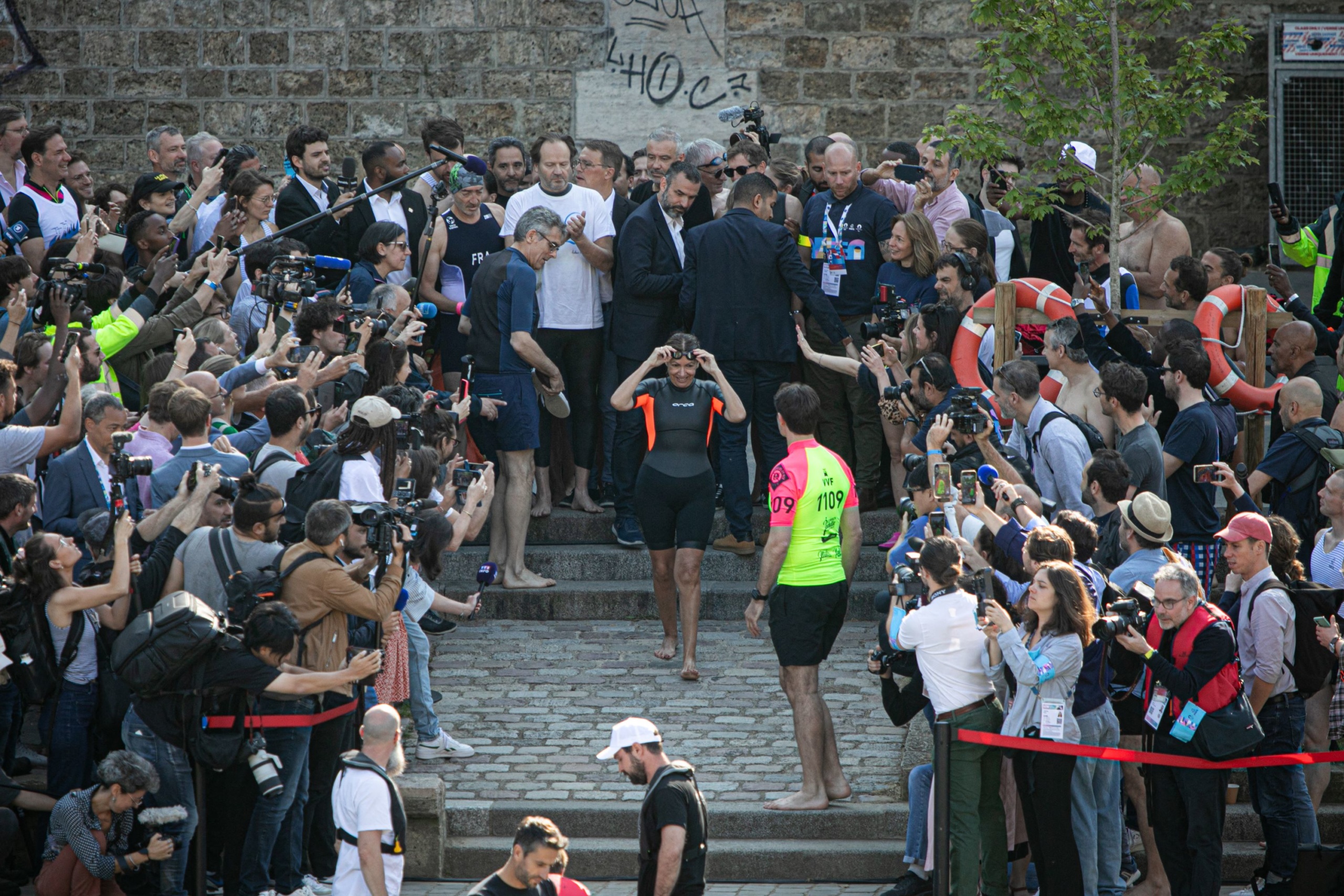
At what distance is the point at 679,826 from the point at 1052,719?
184 centimetres

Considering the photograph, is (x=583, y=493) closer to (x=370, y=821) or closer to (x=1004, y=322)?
(x=1004, y=322)

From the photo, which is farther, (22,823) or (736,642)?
(736,642)

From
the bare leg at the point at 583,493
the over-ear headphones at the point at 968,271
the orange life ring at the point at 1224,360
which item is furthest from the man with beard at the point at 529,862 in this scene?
the orange life ring at the point at 1224,360

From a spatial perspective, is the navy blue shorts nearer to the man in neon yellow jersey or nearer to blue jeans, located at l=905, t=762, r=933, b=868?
the man in neon yellow jersey

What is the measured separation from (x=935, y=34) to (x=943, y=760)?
33.1 ft

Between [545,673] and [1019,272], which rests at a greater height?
[1019,272]

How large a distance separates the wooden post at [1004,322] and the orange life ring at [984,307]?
8 cm

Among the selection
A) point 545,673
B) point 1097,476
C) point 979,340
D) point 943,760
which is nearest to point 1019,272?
point 979,340

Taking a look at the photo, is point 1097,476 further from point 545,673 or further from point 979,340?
point 545,673

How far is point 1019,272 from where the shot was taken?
11734mm

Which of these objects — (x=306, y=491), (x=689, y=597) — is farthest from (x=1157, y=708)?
(x=306, y=491)

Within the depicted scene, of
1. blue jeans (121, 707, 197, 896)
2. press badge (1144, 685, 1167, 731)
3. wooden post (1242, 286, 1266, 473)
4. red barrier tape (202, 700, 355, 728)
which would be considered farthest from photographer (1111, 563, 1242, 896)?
blue jeans (121, 707, 197, 896)

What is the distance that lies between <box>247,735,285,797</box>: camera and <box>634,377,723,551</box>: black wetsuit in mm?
Result: 3175

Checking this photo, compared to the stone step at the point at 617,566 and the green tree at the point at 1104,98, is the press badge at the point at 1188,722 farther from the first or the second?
the green tree at the point at 1104,98
